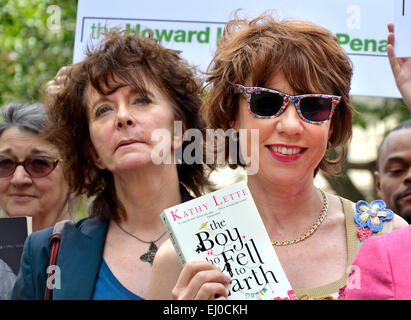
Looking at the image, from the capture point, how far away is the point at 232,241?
2.22m

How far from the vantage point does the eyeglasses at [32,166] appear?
3576 millimetres

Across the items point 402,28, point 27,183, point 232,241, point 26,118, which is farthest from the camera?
point 26,118

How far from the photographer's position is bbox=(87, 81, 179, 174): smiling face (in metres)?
2.86

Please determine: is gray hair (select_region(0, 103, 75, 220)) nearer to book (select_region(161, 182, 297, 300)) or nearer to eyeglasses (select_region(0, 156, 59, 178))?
eyeglasses (select_region(0, 156, 59, 178))

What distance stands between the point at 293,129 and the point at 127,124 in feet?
2.55

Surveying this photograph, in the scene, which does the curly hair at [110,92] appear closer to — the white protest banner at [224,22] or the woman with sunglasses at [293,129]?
the woman with sunglasses at [293,129]

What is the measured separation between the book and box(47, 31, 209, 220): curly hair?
0.91m

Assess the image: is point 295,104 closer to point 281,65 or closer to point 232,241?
point 281,65

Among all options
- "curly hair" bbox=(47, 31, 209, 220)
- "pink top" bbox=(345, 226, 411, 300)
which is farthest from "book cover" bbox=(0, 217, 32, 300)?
"pink top" bbox=(345, 226, 411, 300)

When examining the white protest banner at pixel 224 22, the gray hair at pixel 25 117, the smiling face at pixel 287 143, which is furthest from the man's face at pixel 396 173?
the gray hair at pixel 25 117

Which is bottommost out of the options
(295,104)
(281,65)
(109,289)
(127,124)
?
(109,289)

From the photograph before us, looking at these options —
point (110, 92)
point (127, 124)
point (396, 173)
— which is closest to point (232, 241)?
point (127, 124)

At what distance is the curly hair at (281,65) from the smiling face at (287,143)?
2.5 inches

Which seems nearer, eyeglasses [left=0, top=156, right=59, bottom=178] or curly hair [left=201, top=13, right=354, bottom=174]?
curly hair [left=201, top=13, right=354, bottom=174]
